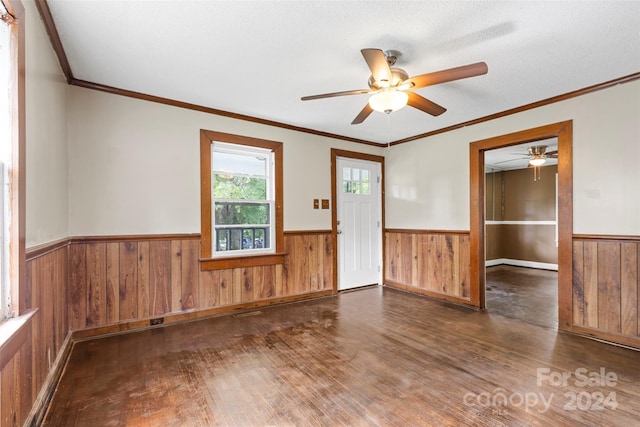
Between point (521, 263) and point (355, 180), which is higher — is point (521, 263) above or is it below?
below

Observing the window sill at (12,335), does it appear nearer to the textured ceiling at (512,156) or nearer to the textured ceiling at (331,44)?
the textured ceiling at (331,44)

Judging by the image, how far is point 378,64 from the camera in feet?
6.50

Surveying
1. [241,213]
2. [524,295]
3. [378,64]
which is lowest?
[524,295]

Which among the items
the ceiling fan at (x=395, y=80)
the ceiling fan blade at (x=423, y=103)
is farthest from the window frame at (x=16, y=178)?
the ceiling fan blade at (x=423, y=103)

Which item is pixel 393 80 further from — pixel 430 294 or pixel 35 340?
pixel 430 294

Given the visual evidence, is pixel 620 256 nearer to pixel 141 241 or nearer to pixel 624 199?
pixel 624 199

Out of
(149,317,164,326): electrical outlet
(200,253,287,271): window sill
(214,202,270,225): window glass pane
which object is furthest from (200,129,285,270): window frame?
(149,317,164,326): electrical outlet

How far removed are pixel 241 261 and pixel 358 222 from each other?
2011mm

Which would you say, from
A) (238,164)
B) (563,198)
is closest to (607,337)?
(563,198)

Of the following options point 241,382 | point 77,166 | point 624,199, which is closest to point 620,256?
point 624,199

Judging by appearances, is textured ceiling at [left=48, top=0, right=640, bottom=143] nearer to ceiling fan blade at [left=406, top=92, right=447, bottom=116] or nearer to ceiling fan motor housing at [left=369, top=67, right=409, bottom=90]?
ceiling fan motor housing at [left=369, top=67, right=409, bottom=90]

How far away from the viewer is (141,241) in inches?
121

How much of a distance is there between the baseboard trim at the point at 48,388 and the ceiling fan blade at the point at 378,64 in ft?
8.98

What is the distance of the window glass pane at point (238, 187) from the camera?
3.61 meters
